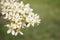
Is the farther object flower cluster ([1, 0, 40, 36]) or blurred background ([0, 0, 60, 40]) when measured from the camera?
blurred background ([0, 0, 60, 40])

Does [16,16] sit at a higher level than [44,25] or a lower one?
lower

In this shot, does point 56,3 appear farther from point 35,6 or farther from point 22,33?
point 22,33

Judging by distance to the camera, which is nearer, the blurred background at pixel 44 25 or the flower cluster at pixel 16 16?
the flower cluster at pixel 16 16

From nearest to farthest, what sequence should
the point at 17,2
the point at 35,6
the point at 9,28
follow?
the point at 9,28, the point at 17,2, the point at 35,6

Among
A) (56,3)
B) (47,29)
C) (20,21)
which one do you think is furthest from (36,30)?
(56,3)
